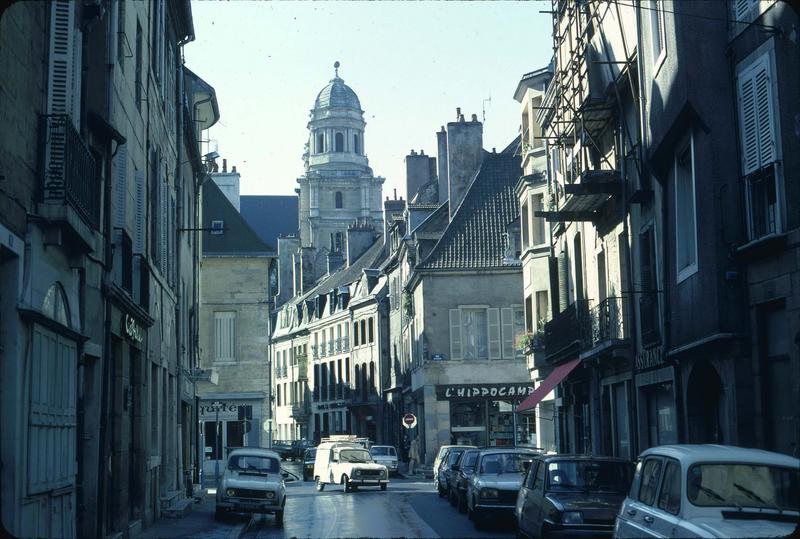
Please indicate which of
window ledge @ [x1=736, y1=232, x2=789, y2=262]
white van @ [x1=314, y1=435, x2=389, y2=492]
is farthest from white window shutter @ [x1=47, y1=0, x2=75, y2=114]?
white van @ [x1=314, y1=435, x2=389, y2=492]

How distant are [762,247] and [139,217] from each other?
430 inches

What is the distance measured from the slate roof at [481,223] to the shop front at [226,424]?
409 inches

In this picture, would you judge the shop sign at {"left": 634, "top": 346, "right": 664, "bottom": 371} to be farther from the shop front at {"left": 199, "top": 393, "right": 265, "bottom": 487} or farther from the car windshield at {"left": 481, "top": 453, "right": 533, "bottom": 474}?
the shop front at {"left": 199, "top": 393, "right": 265, "bottom": 487}

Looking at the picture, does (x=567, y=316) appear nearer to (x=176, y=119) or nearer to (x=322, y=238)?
(x=176, y=119)

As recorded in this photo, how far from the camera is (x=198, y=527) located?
23.5 meters

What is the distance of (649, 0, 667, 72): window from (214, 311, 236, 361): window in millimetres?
29634

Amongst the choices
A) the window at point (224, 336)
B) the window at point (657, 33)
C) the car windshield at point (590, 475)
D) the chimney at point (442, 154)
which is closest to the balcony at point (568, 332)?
the window at point (657, 33)

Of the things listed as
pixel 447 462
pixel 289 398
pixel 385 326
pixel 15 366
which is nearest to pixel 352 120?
pixel 289 398

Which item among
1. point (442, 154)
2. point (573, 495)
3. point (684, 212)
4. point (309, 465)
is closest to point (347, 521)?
point (573, 495)

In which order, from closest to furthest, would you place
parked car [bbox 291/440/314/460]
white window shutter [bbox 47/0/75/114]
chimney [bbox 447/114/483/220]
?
white window shutter [bbox 47/0/75/114]
chimney [bbox 447/114/483/220]
parked car [bbox 291/440/314/460]

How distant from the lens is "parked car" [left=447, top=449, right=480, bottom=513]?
2724cm

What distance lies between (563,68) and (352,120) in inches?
4182

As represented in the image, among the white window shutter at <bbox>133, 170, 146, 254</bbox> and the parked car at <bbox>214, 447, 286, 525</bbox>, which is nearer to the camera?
the white window shutter at <bbox>133, 170, 146, 254</bbox>

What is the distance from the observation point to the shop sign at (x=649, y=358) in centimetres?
2164
